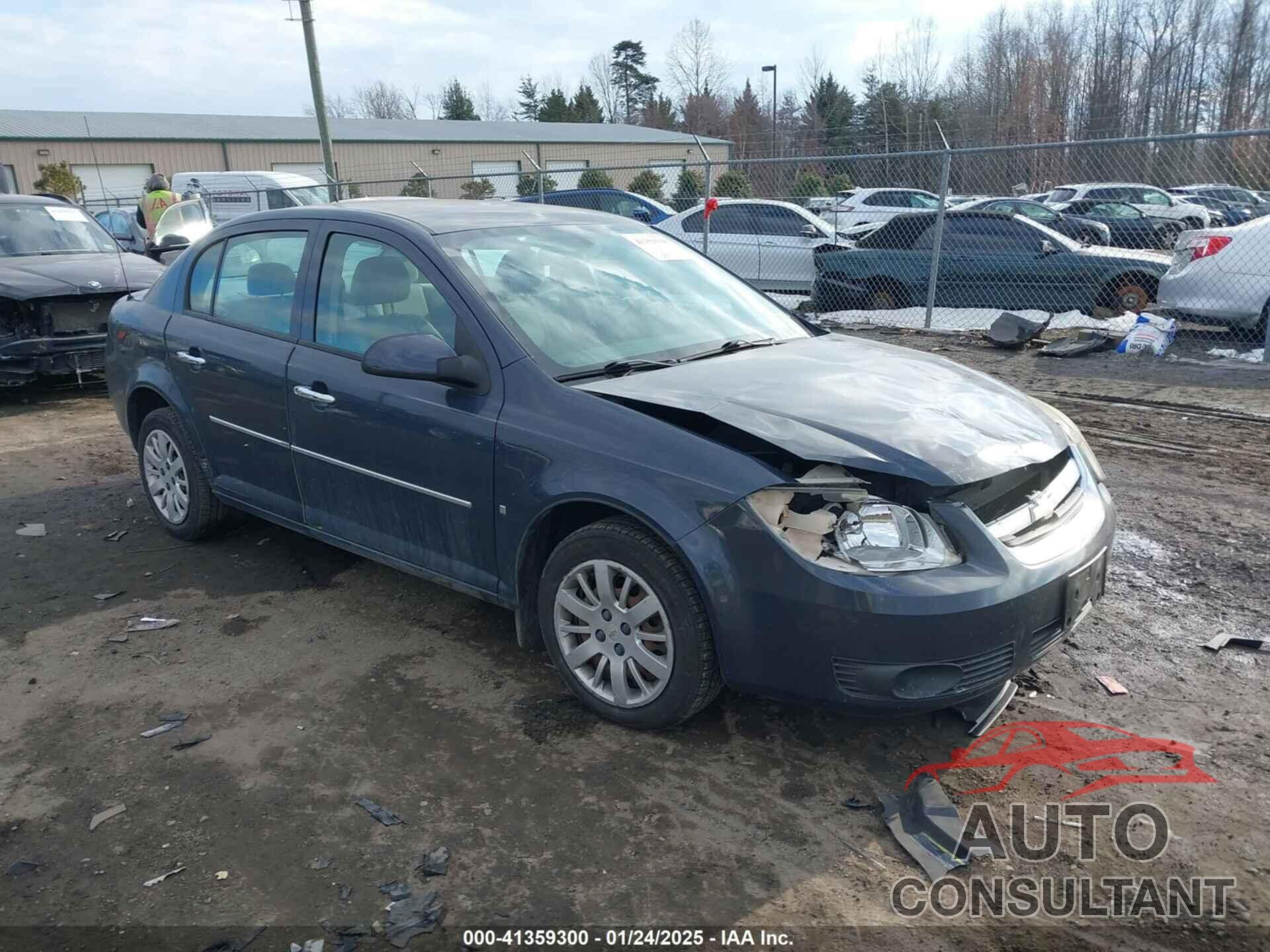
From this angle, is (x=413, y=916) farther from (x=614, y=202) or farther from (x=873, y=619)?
(x=614, y=202)

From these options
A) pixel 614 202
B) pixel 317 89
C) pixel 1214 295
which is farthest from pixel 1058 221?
pixel 317 89

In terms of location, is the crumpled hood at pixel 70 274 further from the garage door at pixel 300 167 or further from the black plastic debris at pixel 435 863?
the garage door at pixel 300 167

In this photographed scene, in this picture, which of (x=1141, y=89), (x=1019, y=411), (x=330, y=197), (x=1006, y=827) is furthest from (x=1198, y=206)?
(x=1141, y=89)

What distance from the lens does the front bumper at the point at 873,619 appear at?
290 centimetres

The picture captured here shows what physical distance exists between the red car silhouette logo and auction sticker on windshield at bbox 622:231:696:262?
253 cm

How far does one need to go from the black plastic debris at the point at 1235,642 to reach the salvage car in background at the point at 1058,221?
364 inches

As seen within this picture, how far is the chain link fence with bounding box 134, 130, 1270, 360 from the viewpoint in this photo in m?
10.2

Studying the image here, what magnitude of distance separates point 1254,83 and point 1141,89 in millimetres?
4799

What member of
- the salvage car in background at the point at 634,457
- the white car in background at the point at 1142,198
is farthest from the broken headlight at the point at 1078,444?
the white car in background at the point at 1142,198

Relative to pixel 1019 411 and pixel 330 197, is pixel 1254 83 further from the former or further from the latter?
pixel 1019 411

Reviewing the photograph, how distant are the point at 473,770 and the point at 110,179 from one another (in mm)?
39363

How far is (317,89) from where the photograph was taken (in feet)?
53.7

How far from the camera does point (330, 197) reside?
1670cm
